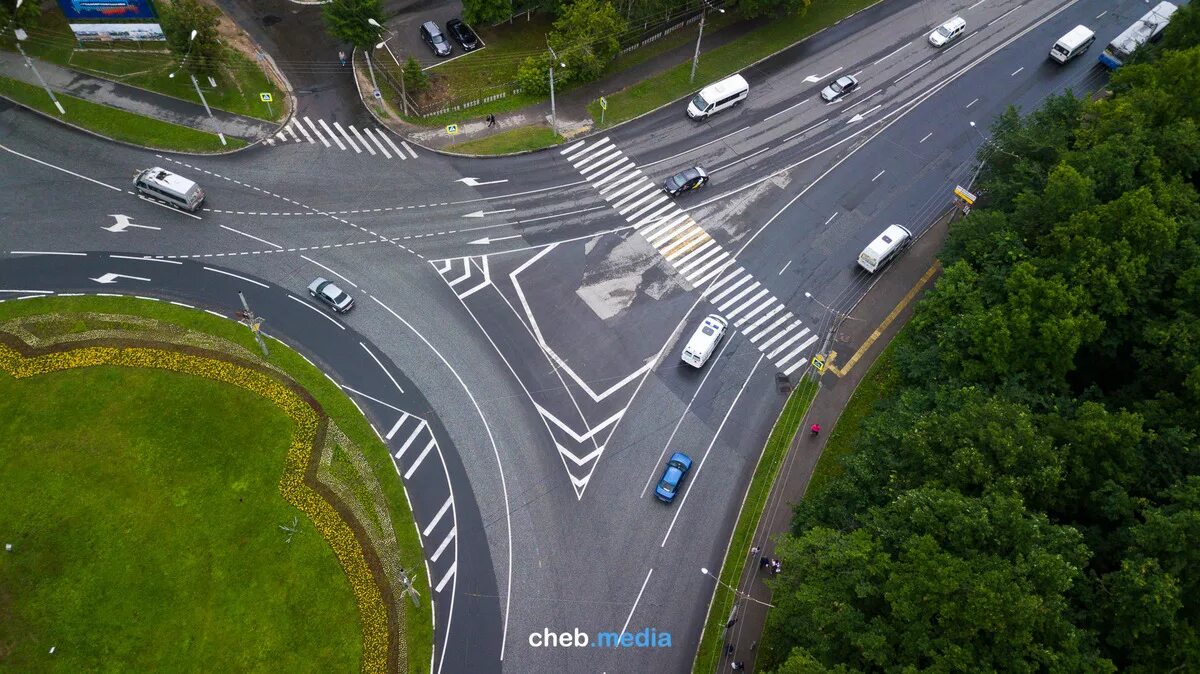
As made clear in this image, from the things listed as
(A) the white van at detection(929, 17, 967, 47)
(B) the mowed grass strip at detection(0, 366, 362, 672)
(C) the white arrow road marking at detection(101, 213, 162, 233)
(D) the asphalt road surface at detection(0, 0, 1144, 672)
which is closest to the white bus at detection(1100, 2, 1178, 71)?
(D) the asphalt road surface at detection(0, 0, 1144, 672)

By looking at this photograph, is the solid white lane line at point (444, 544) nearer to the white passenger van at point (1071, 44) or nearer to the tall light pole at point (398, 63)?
the tall light pole at point (398, 63)

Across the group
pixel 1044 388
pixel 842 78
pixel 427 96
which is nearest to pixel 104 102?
pixel 427 96

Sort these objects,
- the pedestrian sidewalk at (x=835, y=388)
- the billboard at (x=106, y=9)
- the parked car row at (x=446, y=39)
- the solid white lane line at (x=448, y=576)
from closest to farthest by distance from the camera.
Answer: the pedestrian sidewalk at (x=835, y=388), the solid white lane line at (x=448, y=576), the billboard at (x=106, y=9), the parked car row at (x=446, y=39)

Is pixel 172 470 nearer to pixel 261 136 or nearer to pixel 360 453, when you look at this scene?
pixel 360 453

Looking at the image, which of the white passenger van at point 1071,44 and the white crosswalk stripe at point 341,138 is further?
the white passenger van at point 1071,44

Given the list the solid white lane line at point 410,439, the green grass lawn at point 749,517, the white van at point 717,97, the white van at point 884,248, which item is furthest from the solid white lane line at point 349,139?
the white van at point 884,248

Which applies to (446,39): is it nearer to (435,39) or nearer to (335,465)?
(435,39)

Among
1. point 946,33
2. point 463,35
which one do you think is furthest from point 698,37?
point 946,33

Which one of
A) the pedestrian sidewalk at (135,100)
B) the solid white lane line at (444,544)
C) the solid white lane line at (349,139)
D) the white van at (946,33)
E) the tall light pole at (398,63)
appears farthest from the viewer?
the white van at (946,33)
